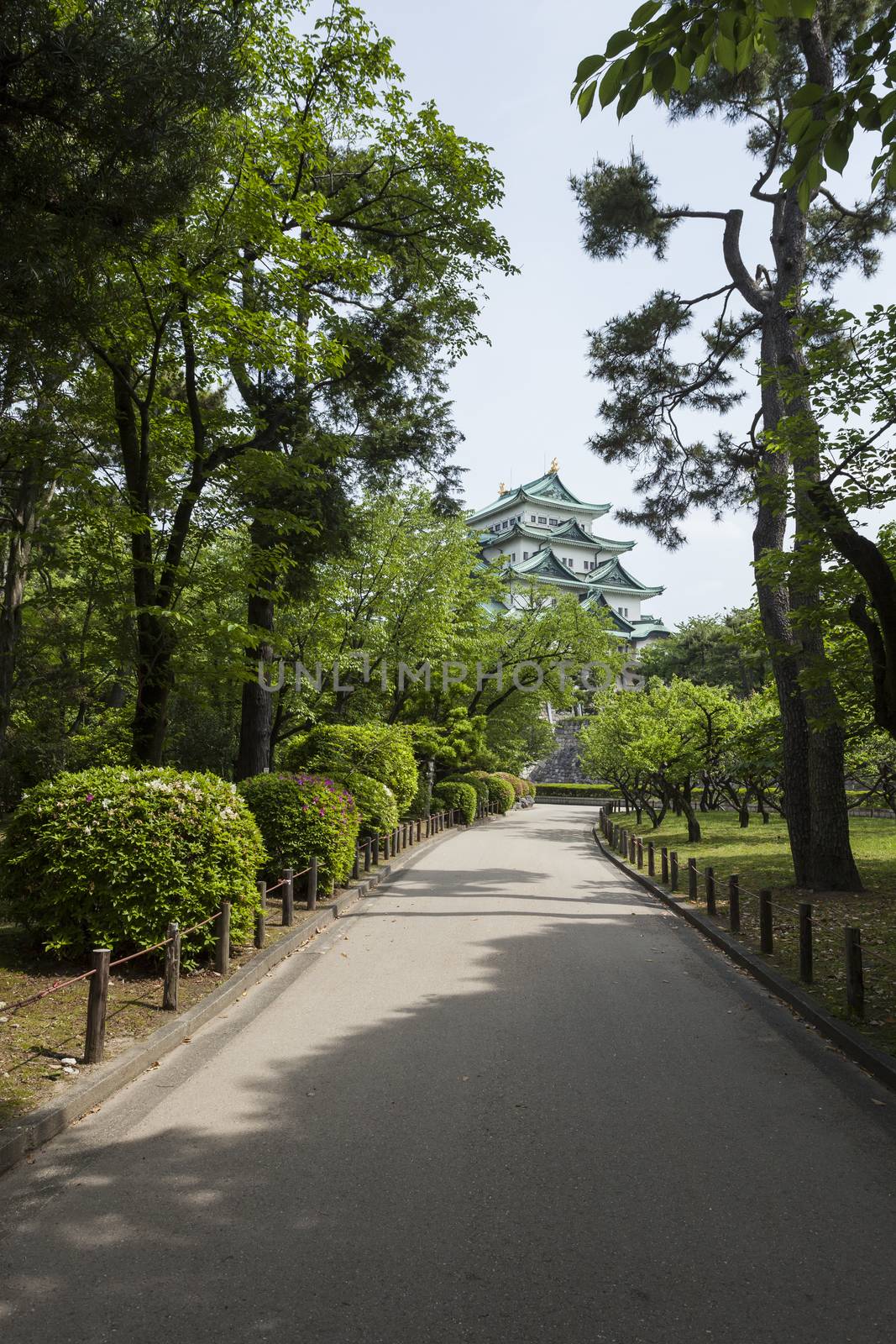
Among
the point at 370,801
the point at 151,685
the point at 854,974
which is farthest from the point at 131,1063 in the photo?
the point at 370,801

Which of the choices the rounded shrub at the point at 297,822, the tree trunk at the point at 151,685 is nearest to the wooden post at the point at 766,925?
the rounded shrub at the point at 297,822

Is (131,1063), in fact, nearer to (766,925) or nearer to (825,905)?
(766,925)

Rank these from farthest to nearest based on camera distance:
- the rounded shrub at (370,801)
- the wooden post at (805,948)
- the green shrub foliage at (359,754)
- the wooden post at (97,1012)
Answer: the green shrub foliage at (359,754) → the rounded shrub at (370,801) → the wooden post at (805,948) → the wooden post at (97,1012)

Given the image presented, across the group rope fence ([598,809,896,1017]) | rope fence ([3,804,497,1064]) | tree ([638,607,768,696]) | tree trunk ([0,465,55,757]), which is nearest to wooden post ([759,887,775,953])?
rope fence ([598,809,896,1017])

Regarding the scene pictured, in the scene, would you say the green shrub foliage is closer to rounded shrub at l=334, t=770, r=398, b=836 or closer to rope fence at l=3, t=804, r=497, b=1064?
rounded shrub at l=334, t=770, r=398, b=836

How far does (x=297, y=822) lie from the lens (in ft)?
39.0

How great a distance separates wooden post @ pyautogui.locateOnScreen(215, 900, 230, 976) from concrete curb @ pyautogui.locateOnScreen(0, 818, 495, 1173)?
5.1 inches

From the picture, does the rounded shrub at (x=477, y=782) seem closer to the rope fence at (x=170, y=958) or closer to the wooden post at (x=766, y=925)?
the rope fence at (x=170, y=958)

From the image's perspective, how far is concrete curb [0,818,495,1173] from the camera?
4289mm

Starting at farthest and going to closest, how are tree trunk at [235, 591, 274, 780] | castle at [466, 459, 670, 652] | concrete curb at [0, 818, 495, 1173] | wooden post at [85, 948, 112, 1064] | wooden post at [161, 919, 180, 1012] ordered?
1. castle at [466, 459, 670, 652]
2. tree trunk at [235, 591, 274, 780]
3. wooden post at [161, 919, 180, 1012]
4. wooden post at [85, 948, 112, 1064]
5. concrete curb at [0, 818, 495, 1173]

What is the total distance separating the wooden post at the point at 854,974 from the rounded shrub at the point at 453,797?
25.6 m

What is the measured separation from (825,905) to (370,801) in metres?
8.15

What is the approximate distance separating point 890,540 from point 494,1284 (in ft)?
34.5

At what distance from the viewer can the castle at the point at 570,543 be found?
71.7 metres
